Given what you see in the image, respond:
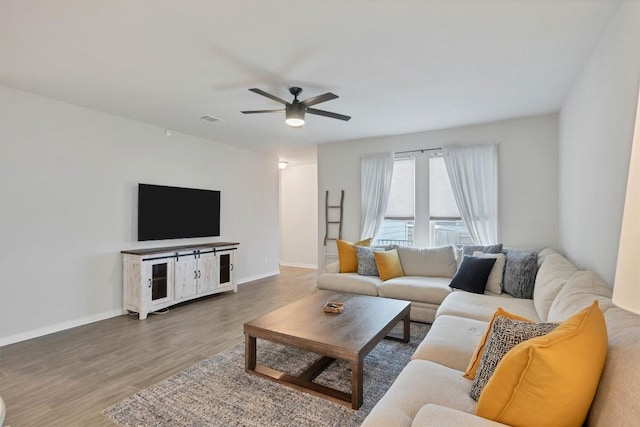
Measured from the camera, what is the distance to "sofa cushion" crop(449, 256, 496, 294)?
3.34 meters

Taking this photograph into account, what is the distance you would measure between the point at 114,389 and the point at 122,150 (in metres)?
3.06

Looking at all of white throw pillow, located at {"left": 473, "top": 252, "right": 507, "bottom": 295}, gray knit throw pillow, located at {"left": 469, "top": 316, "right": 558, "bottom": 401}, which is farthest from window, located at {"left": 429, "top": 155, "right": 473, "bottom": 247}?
gray knit throw pillow, located at {"left": 469, "top": 316, "right": 558, "bottom": 401}

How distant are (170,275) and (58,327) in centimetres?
125

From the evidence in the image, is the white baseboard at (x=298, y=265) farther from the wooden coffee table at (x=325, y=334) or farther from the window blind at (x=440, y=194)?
the wooden coffee table at (x=325, y=334)

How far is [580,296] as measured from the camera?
1725mm

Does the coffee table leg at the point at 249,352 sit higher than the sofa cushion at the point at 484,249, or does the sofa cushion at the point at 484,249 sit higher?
the sofa cushion at the point at 484,249

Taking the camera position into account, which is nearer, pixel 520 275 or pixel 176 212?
pixel 520 275

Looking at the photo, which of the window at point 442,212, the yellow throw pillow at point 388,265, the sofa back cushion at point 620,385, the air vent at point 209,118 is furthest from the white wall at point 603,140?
the air vent at point 209,118

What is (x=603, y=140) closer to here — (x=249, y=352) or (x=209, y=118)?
(x=249, y=352)

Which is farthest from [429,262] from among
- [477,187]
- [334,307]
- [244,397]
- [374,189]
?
[244,397]

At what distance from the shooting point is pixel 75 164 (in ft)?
12.1

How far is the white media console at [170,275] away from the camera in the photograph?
3.95 metres

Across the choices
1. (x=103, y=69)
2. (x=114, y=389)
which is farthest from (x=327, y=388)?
(x=103, y=69)

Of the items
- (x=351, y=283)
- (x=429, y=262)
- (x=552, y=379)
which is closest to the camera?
(x=552, y=379)
